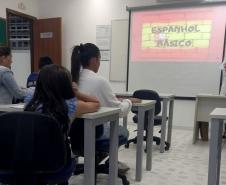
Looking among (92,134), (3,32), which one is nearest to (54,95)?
(92,134)

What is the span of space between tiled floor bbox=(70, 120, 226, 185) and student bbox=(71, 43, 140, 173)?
75 centimetres

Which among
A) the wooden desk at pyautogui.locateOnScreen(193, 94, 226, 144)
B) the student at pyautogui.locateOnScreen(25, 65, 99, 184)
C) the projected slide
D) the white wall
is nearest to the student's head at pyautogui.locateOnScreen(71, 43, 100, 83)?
the student at pyautogui.locateOnScreen(25, 65, 99, 184)

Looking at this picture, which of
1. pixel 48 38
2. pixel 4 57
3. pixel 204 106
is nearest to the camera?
pixel 4 57

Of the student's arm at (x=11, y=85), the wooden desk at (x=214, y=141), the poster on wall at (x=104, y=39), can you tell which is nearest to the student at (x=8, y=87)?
the student's arm at (x=11, y=85)

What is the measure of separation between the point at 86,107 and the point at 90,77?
404 millimetres

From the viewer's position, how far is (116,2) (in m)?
4.81

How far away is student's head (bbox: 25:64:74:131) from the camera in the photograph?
1.23 m

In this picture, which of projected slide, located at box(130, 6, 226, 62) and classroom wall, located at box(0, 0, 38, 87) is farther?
classroom wall, located at box(0, 0, 38, 87)

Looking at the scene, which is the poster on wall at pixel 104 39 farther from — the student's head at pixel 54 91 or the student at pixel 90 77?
the student's head at pixel 54 91

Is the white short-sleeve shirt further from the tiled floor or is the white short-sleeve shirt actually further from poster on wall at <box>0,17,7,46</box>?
poster on wall at <box>0,17,7,46</box>

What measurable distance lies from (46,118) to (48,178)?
0.34 metres

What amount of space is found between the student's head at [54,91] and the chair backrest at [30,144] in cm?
10

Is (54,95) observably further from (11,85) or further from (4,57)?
(4,57)

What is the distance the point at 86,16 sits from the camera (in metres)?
5.06
